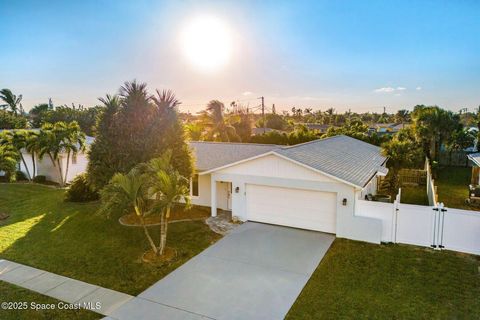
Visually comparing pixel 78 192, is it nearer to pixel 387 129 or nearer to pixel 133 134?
pixel 133 134

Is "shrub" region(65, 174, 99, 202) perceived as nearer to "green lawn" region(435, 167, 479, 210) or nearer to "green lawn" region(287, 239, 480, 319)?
"green lawn" region(287, 239, 480, 319)

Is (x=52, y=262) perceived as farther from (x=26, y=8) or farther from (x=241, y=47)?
(x=241, y=47)

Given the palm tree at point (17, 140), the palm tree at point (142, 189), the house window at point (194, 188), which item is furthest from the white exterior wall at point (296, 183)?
the palm tree at point (17, 140)

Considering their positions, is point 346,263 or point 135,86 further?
point 135,86

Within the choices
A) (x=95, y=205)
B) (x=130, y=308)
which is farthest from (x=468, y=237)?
(x=95, y=205)

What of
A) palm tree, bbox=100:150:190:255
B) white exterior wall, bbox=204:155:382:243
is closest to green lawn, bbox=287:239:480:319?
white exterior wall, bbox=204:155:382:243

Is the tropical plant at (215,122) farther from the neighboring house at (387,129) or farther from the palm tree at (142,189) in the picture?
the neighboring house at (387,129)
